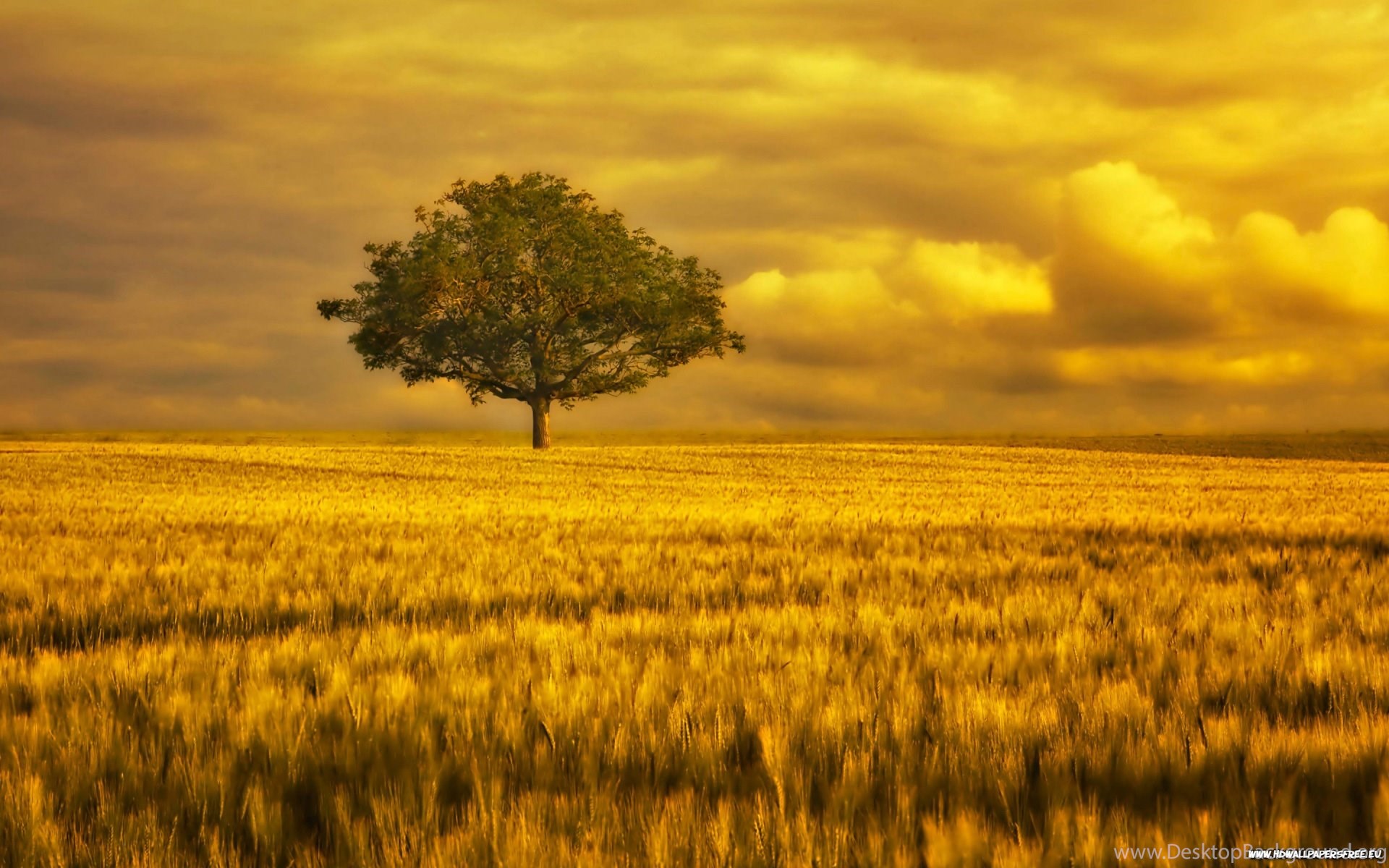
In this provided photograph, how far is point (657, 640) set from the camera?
6152mm

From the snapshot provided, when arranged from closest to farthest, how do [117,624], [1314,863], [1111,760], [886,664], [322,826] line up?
1. [1314,863]
2. [322,826]
3. [1111,760]
4. [886,664]
5. [117,624]

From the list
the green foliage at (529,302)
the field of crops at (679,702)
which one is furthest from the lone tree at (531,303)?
the field of crops at (679,702)

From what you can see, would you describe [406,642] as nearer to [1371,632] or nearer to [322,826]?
[322,826]

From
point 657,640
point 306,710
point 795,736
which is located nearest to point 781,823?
point 795,736

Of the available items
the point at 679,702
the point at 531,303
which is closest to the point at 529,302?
the point at 531,303

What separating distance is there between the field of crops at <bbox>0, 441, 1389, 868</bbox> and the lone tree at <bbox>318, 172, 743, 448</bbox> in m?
35.8

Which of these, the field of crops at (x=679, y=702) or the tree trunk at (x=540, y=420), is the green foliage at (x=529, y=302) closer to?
the tree trunk at (x=540, y=420)

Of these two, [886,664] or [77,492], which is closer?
[886,664]

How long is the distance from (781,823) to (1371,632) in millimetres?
5415

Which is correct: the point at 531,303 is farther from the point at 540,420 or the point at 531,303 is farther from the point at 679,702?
the point at 679,702

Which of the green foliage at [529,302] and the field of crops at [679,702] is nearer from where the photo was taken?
the field of crops at [679,702]

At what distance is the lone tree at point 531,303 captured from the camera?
4706cm

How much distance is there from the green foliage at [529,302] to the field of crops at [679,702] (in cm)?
3577

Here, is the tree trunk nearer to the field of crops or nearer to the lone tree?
the lone tree
